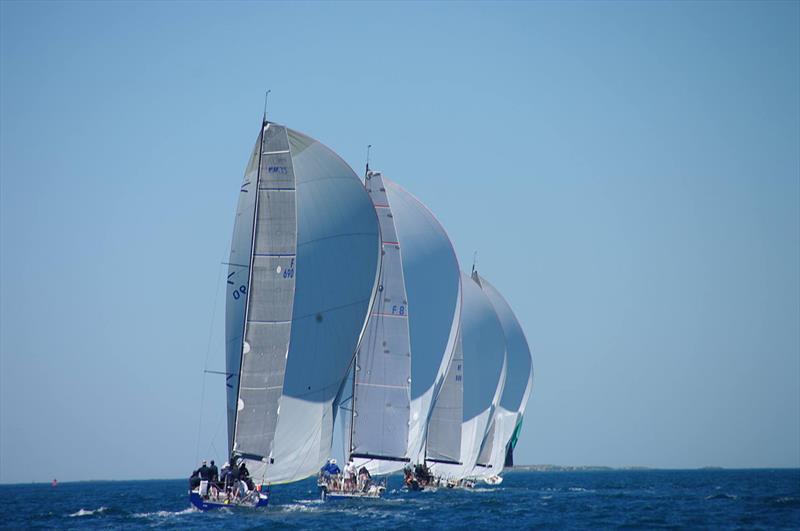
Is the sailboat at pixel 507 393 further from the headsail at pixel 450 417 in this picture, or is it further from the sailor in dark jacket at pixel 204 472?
the sailor in dark jacket at pixel 204 472

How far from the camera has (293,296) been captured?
125 ft

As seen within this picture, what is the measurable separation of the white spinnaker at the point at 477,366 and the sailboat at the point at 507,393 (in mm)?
4430

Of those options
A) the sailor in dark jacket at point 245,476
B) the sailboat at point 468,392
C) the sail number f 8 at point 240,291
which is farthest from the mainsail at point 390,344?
the sailor in dark jacket at point 245,476

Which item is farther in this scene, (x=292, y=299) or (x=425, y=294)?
(x=425, y=294)

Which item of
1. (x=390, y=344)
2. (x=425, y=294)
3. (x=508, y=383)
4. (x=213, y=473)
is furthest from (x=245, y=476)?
(x=508, y=383)

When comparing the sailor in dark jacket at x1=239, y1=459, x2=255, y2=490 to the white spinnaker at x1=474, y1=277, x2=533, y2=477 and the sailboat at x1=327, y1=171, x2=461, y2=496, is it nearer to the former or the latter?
the sailboat at x1=327, y1=171, x2=461, y2=496

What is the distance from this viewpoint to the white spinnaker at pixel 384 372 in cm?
4784

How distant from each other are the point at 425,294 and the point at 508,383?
20.2 metres

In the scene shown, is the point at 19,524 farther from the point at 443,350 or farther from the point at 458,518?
the point at 443,350

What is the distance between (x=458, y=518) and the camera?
135 ft

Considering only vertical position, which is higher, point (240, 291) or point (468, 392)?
point (240, 291)

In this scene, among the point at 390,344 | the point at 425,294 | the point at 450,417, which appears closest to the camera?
the point at 390,344

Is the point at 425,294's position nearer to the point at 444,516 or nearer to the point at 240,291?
the point at 444,516

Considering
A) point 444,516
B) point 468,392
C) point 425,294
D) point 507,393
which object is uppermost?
point 425,294
